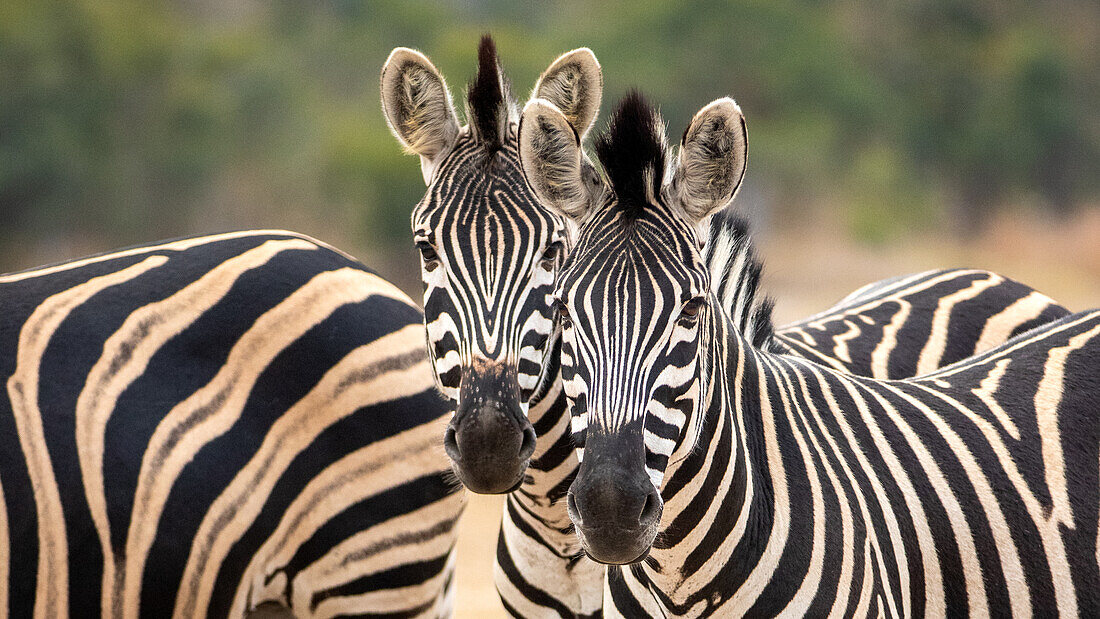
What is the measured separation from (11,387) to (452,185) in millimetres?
1541

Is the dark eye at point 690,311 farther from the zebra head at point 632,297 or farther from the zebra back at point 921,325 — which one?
the zebra back at point 921,325

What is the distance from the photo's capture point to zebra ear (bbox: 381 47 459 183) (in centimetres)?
354

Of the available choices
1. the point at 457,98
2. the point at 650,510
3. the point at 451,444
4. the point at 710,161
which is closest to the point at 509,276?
the point at 451,444

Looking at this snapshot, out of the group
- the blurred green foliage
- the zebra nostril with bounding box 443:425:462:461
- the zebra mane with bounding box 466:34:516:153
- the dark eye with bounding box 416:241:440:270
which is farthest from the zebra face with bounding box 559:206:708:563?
the blurred green foliage

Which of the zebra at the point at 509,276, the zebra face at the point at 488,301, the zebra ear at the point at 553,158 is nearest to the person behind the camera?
the zebra ear at the point at 553,158

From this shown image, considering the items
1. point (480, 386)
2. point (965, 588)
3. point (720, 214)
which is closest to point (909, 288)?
point (720, 214)

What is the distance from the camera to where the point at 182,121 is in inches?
897

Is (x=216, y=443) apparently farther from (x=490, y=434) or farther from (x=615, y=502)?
(x=615, y=502)

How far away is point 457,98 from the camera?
18078 mm

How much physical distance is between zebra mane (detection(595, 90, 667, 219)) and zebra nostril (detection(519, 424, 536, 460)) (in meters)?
0.74

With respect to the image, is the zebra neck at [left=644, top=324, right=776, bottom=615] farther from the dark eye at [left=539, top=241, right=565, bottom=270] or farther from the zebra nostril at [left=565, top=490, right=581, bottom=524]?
the dark eye at [left=539, top=241, right=565, bottom=270]

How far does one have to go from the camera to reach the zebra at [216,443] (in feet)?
10.5

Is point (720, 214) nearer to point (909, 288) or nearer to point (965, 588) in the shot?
point (965, 588)

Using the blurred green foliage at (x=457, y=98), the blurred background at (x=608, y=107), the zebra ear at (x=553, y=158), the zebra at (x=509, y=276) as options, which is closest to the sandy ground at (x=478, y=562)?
the zebra at (x=509, y=276)
